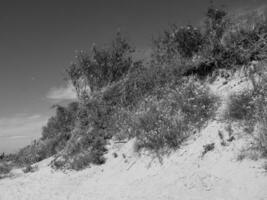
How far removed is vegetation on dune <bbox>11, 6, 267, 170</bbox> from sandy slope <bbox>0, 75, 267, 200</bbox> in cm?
55

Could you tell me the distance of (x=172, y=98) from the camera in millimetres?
9914

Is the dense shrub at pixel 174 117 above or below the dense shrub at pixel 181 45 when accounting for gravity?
below

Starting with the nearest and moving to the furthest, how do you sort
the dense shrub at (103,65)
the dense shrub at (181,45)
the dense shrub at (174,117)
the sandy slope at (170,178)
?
the sandy slope at (170,178), the dense shrub at (174,117), the dense shrub at (181,45), the dense shrub at (103,65)

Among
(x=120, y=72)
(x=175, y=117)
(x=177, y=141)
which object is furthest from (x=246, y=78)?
(x=120, y=72)

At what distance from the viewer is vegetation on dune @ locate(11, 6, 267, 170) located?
8234 mm

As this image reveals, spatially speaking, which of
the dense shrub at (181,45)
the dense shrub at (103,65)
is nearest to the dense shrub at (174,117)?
the dense shrub at (181,45)

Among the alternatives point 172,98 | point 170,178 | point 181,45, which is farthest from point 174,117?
point 181,45

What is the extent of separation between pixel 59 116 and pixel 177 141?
53.5ft

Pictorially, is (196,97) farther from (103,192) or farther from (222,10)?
(222,10)

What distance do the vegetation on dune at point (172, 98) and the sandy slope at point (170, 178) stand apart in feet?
1.80

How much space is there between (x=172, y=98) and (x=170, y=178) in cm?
395

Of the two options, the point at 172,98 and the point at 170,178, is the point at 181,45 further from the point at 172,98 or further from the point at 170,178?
the point at 170,178

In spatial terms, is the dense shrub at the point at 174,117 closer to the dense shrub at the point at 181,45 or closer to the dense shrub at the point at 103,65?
the dense shrub at the point at 181,45

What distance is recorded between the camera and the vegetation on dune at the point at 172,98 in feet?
27.0
